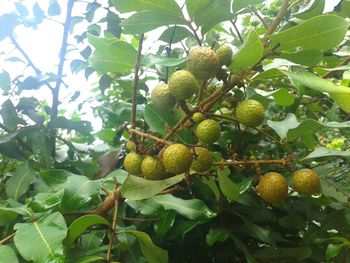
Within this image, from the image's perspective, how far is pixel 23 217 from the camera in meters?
0.80

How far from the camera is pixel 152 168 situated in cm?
78

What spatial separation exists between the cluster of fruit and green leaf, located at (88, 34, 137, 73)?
0.52 ft

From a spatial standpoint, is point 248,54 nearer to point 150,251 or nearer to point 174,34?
point 174,34

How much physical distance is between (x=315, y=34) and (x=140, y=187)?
1.40 ft

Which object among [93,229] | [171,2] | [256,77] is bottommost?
[93,229]

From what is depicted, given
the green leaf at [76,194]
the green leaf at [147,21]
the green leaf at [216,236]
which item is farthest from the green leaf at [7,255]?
the green leaf at [147,21]

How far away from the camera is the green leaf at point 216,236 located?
85 cm

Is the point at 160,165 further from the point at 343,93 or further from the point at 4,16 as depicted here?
the point at 4,16

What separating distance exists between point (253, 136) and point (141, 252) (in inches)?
15.3

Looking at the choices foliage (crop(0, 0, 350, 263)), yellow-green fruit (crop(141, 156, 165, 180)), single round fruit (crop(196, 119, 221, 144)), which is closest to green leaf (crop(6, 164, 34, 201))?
foliage (crop(0, 0, 350, 263))

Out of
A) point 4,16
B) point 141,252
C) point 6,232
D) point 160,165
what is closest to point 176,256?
point 141,252

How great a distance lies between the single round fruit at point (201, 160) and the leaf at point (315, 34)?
239 millimetres

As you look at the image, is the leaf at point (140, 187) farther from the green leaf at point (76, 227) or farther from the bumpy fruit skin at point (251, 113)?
the bumpy fruit skin at point (251, 113)

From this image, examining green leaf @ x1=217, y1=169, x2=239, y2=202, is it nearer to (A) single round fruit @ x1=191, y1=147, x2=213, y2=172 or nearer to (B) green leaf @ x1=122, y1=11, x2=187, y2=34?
(A) single round fruit @ x1=191, y1=147, x2=213, y2=172
